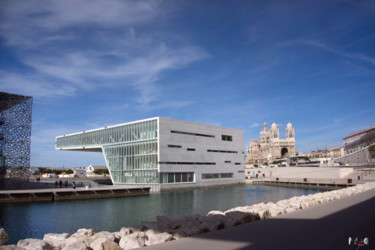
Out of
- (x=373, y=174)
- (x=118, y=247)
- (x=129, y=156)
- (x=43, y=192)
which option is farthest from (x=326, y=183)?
(x=118, y=247)

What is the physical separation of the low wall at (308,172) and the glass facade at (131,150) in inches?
2119

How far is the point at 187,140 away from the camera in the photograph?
70312 millimetres

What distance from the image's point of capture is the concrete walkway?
9.16 metres

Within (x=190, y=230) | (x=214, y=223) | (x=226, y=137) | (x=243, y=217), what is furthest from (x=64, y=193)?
(x=226, y=137)

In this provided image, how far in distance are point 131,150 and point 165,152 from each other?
9.05 meters

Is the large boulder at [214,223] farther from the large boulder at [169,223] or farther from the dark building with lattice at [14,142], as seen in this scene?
the dark building with lattice at [14,142]

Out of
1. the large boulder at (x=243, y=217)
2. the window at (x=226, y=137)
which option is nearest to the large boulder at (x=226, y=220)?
the large boulder at (x=243, y=217)

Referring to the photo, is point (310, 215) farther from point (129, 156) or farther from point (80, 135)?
point (80, 135)

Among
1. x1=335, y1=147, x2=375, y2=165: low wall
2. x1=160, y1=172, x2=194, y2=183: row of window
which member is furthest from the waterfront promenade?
x1=335, y1=147, x2=375, y2=165: low wall

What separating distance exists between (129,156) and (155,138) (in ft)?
29.7

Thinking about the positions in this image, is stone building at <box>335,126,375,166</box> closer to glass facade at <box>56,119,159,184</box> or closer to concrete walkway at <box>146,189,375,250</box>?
glass facade at <box>56,119,159,184</box>

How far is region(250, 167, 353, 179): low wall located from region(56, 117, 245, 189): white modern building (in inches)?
1130

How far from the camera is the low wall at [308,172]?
86.2m

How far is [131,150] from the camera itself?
68875 mm
